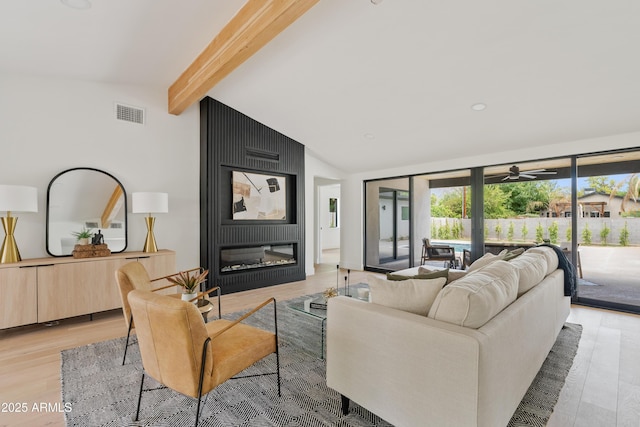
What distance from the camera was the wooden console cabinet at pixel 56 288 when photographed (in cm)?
306

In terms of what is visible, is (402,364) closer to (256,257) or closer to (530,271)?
(530,271)

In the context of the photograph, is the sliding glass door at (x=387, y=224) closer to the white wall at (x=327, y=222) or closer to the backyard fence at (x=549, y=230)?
the backyard fence at (x=549, y=230)

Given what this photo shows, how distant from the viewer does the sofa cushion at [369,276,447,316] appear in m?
1.72

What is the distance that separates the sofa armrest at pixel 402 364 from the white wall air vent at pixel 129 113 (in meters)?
3.94

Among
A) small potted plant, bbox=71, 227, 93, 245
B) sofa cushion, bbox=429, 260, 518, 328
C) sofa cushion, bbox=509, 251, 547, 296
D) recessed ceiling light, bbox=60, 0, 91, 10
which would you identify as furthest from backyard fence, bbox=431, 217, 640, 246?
recessed ceiling light, bbox=60, 0, 91, 10

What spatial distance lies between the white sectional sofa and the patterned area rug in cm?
23

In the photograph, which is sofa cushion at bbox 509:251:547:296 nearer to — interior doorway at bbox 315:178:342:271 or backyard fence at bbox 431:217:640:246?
backyard fence at bbox 431:217:640:246

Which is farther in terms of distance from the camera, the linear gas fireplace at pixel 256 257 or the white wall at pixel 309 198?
the white wall at pixel 309 198

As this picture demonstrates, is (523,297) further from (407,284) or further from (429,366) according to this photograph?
(429,366)

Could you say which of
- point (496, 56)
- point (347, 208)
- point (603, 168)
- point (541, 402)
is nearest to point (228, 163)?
point (347, 208)

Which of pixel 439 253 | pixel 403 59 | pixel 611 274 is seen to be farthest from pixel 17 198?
pixel 611 274

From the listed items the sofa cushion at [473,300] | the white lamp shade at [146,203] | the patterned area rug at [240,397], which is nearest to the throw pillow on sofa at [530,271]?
the sofa cushion at [473,300]

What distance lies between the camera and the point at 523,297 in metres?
1.96

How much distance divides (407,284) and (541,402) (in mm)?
1259
